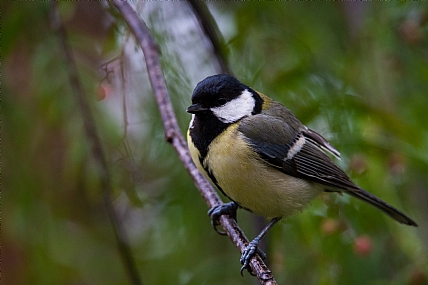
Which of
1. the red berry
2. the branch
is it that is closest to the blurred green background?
the red berry

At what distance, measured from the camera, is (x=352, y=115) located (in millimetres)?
1580

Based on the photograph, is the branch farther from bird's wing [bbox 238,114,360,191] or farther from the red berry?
the red berry

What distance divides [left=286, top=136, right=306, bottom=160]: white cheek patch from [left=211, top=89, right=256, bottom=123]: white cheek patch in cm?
19

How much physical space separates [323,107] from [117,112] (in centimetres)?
74

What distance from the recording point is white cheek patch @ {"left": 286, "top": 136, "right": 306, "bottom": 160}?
1592mm

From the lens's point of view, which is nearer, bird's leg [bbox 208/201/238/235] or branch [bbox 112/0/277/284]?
branch [bbox 112/0/277/284]

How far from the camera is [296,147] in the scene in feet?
5.33

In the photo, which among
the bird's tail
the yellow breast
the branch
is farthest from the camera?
the bird's tail

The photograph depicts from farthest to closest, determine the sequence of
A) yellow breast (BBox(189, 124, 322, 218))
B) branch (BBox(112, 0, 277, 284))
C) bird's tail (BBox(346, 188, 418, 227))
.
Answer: bird's tail (BBox(346, 188, 418, 227)) < yellow breast (BBox(189, 124, 322, 218)) < branch (BBox(112, 0, 277, 284))

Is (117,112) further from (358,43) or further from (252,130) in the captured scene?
(358,43)

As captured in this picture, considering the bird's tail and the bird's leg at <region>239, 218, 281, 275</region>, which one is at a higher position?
the bird's leg at <region>239, 218, 281, 275</region>

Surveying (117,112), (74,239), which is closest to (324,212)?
(117,112)

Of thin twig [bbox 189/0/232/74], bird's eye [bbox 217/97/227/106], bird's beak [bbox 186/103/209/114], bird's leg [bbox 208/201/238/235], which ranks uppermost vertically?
thin twig [bbox 189/0/232/74]

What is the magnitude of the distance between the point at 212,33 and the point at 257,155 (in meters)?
0.45
